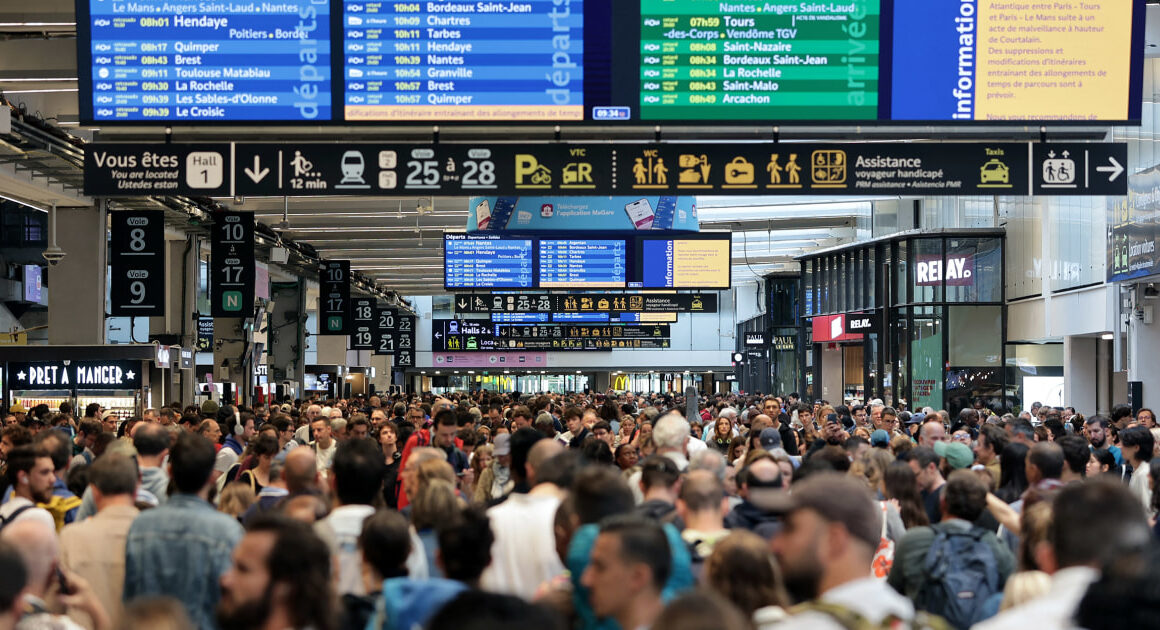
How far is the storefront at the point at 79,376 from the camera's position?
22.6m

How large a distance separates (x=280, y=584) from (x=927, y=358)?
28.3 metres

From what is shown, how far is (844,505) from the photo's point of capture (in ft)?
11.7

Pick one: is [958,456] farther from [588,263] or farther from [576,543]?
[588,263]

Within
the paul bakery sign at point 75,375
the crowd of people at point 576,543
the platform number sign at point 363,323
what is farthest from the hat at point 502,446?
the platform number sign at point 363,323

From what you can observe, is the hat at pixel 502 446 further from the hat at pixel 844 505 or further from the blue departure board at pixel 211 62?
the hat at pixel 844 505

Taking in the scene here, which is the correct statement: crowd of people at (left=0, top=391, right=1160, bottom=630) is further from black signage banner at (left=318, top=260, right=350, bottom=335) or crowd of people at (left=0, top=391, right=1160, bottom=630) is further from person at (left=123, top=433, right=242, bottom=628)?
black signage banner at (left=318, top=260, right=350, bottom=335)

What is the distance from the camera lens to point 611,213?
2353 cm

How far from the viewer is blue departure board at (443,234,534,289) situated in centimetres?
2395

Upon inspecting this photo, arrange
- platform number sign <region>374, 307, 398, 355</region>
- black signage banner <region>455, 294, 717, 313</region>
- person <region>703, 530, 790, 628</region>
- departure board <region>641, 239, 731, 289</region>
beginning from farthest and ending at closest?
platform number sign <region>374, 307, 398, 355</region> < black signage banner <region>455, 294, 717, 313</region> < departure board <region>641, 239, 731, 289</region> < person <region>703, 530, 790, 628</region>

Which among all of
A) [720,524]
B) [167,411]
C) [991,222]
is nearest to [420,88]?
[720,524]

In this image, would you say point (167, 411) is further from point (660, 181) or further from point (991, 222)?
point (991, 222)

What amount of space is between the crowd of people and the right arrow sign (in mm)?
2464

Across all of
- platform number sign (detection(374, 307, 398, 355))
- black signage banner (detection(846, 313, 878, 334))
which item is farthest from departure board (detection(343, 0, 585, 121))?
platform number sign (detection(374, 307, 398, 355))

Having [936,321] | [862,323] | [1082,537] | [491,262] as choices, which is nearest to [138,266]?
[491,262]
